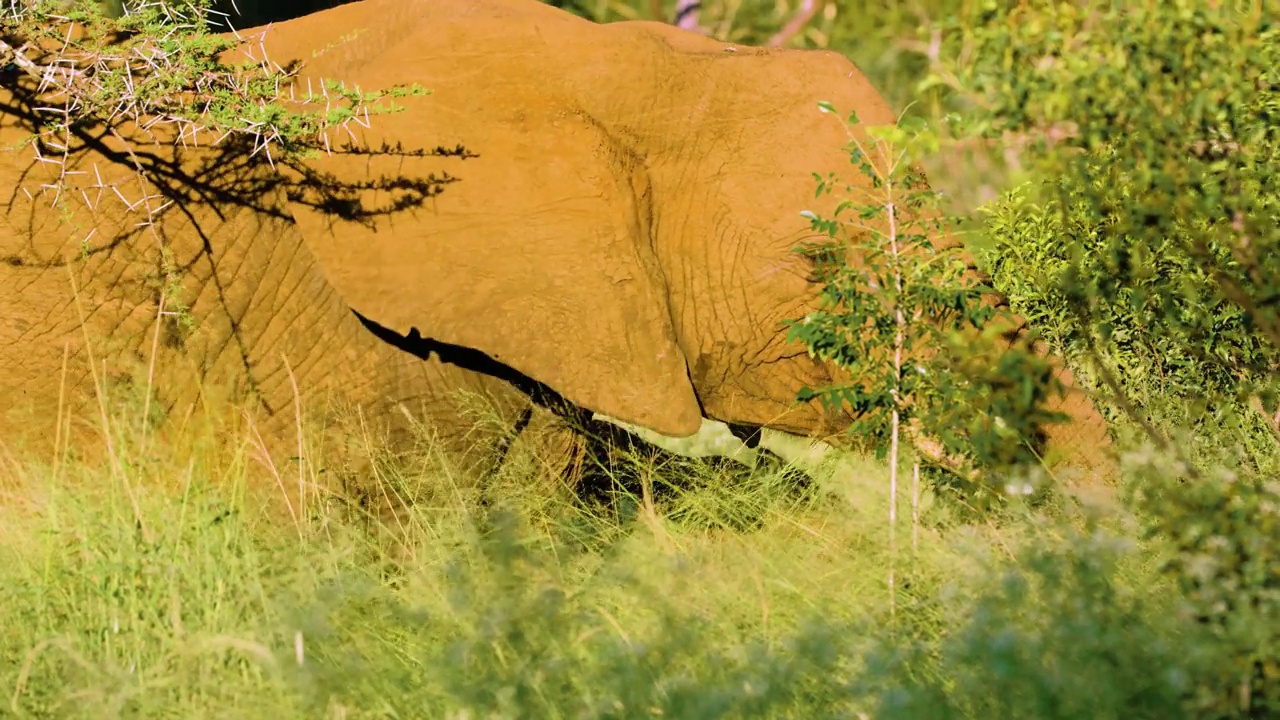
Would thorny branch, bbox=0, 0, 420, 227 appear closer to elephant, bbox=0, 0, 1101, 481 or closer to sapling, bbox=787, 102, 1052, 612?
elephant, bbox=0, 0, 1101, 481

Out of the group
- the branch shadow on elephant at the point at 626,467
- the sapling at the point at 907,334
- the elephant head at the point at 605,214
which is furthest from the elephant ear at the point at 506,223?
the sapling at the point at 907,334

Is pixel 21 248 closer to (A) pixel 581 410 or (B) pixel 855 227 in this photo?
(A) pixel 581 410

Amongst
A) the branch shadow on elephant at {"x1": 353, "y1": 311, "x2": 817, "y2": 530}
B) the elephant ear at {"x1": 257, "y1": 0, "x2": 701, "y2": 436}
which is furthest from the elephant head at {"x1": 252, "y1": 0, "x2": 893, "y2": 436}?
the branch shadow on elephant at {"x1": 353, "y1": 311, "x2": 817, "y2": 530}

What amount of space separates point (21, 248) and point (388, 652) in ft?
6.86

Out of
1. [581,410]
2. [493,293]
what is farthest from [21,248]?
[581,410]

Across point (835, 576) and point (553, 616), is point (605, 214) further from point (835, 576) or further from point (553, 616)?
point (553, 616)

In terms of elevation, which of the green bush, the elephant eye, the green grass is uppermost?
the green bush

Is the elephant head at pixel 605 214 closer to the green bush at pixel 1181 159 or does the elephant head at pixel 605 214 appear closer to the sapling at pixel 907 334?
the sapling at pixel 907 334

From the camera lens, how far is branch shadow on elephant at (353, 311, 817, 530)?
4.95 m

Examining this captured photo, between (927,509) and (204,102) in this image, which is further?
(204,102)

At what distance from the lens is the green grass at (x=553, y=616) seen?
304cm

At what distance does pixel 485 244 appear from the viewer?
4.84 m

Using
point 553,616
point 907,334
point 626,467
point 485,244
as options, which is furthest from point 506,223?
point 553,616

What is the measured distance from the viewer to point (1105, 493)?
4.04 metres
